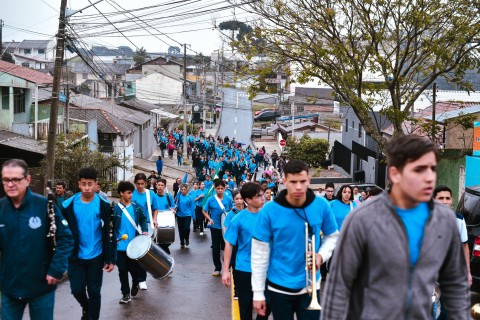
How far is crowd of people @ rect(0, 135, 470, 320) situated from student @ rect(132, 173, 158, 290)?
2 centimetres

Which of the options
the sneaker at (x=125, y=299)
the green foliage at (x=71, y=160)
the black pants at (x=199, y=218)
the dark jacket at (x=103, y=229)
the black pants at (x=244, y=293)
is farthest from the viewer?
the green foliage at (x=71, y=160)

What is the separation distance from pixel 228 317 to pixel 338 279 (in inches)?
260

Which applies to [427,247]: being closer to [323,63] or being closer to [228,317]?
[228,317]

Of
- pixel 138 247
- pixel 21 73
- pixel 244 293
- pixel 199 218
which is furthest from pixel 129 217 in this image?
pixel 21 73

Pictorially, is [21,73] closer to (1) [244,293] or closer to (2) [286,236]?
(1) [244,293]

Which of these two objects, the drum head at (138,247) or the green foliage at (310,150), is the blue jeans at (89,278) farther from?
the green foliage at (310,150)

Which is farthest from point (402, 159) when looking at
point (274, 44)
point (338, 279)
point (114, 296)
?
point (274, 44)

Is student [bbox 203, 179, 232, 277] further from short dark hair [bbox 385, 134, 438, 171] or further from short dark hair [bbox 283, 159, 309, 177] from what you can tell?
short dark hair [bbox 385, 134, 438, 171]

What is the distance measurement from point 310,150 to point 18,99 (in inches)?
947

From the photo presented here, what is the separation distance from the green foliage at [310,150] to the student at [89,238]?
42.6 m

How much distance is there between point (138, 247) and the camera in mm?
10711

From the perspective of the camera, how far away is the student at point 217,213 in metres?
13.9

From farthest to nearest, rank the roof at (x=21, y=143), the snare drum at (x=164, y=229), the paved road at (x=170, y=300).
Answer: the roof at (x=21, y=143), the snare drum at (x=164, y=229), the paved road at (x=170, y=300)

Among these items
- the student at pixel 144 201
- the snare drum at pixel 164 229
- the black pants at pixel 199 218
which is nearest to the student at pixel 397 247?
the student at pixel 144 201
